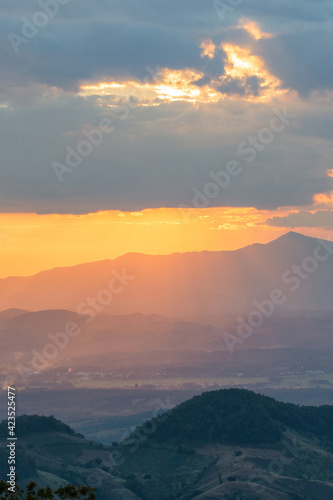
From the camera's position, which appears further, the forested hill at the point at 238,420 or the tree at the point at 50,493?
the forested hill at the point at 238,420

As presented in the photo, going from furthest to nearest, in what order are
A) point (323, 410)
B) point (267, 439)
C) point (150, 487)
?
1. point (323, 410)
2. point (267, 439)
3. point (150, 487)

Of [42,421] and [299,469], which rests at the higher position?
[42,421]

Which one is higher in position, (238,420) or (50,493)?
(238,420)

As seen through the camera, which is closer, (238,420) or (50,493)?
(50,493)

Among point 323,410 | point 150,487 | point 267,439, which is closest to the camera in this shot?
point 150,487

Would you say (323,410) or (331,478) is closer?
(331,478)

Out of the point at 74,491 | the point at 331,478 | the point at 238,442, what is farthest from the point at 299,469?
the point at 74,491

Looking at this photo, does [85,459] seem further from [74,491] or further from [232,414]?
[74,491]

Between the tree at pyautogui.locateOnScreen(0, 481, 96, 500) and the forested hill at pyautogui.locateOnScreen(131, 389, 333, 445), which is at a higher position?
the forested hill at pyautogui.locateOnScreen(131, 389, 333, 445)

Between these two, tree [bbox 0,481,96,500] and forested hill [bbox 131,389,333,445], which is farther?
forested hill [bbox 131,389,333,445]

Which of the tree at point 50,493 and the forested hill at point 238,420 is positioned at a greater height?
the forested hill at point 238,420
